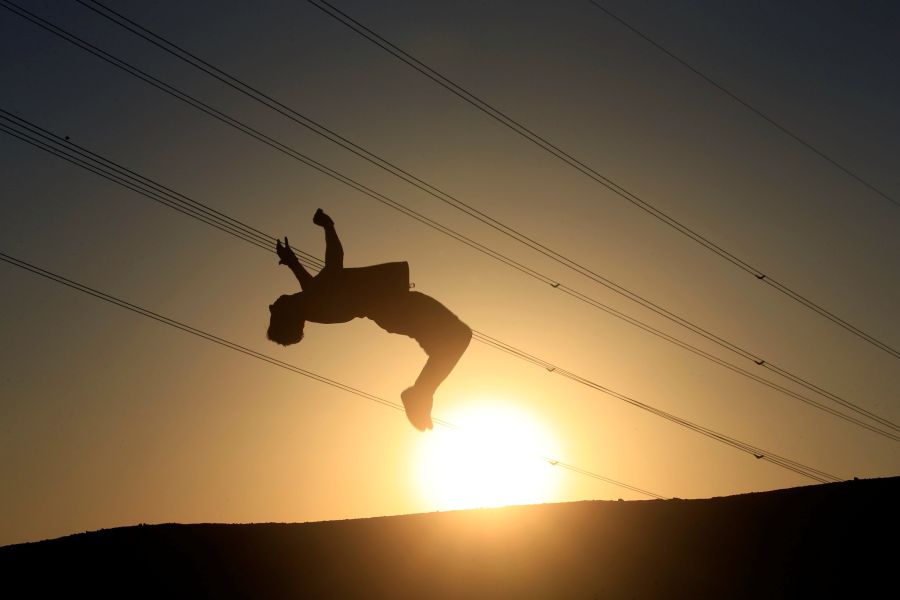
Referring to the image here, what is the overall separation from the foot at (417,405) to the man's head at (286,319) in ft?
4.60

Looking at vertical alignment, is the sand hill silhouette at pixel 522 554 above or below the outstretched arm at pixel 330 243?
below

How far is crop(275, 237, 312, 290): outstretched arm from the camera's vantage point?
33.6 ft

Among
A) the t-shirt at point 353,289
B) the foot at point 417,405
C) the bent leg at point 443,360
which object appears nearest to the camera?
the t-shirt at point 353,289

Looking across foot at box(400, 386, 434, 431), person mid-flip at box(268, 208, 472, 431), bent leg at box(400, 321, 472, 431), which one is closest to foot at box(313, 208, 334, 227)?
person mid-flip at box(268, 208, 472, 431)

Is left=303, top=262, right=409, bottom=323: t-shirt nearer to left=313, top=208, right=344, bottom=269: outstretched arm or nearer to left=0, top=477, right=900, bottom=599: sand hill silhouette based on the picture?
left=313, top=208, right=344, bottom=269: outstretched arm

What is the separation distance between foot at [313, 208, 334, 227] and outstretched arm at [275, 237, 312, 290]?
1.32ft

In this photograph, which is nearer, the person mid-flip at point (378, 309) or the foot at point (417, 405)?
the person mid-flip at point (378, 309)

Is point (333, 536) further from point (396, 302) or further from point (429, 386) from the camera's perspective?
point (396, 302)

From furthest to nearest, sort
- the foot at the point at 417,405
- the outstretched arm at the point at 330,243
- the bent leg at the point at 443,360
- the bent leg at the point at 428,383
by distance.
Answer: the foot at the point at 417,405 → the bent leg at the point at 428,383 → the bent leg at the point at 443,360 → the outstretched arm at the point at 330,243

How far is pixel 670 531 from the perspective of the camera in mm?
11523

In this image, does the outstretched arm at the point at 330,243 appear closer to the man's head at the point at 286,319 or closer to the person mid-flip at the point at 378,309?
the person mid-flip at the point at 378,309

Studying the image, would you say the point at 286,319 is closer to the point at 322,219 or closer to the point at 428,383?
the point at 322,219

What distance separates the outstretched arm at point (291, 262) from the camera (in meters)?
10.2

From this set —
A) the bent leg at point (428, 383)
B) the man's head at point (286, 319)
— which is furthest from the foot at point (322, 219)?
the bent leg at point (428, 383)
